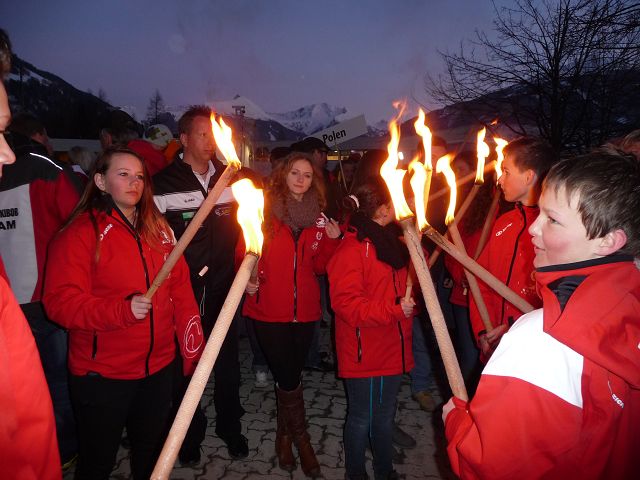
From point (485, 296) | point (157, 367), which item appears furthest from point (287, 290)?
point (485, 296)

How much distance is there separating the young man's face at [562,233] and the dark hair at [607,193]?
0.02 meters

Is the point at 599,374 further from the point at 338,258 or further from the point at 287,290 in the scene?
the point at 287,290

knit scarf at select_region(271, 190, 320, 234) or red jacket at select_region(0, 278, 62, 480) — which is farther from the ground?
knit scarf at select_region(271, 190, 320, 234)

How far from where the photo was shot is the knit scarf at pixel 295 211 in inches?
151

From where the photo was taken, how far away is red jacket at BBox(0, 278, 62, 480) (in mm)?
1277

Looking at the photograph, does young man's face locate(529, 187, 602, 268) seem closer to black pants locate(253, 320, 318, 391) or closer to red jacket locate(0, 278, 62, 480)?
red jacket locate(0, 278, 62, 480)

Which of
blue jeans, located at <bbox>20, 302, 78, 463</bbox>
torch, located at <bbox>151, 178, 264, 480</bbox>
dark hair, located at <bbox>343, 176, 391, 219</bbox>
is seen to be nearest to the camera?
torch, located at <bbox>151, 178, 264, 480</bbox>

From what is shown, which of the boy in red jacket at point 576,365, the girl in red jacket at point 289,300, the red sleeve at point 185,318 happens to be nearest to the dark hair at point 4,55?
the red sleeve at point 185,318

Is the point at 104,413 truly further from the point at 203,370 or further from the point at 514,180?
the point at 514,180

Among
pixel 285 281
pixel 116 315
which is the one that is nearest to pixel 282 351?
pixel 285 281

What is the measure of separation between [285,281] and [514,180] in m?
2.09

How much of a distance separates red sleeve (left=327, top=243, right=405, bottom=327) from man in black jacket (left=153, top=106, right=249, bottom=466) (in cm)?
121

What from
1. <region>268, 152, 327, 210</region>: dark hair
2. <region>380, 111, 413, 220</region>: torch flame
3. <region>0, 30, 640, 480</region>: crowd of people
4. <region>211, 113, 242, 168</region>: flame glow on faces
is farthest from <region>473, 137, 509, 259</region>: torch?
<region>211, 113, 242, 168</region>: flame glow on faces

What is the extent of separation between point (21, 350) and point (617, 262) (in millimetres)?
2097
